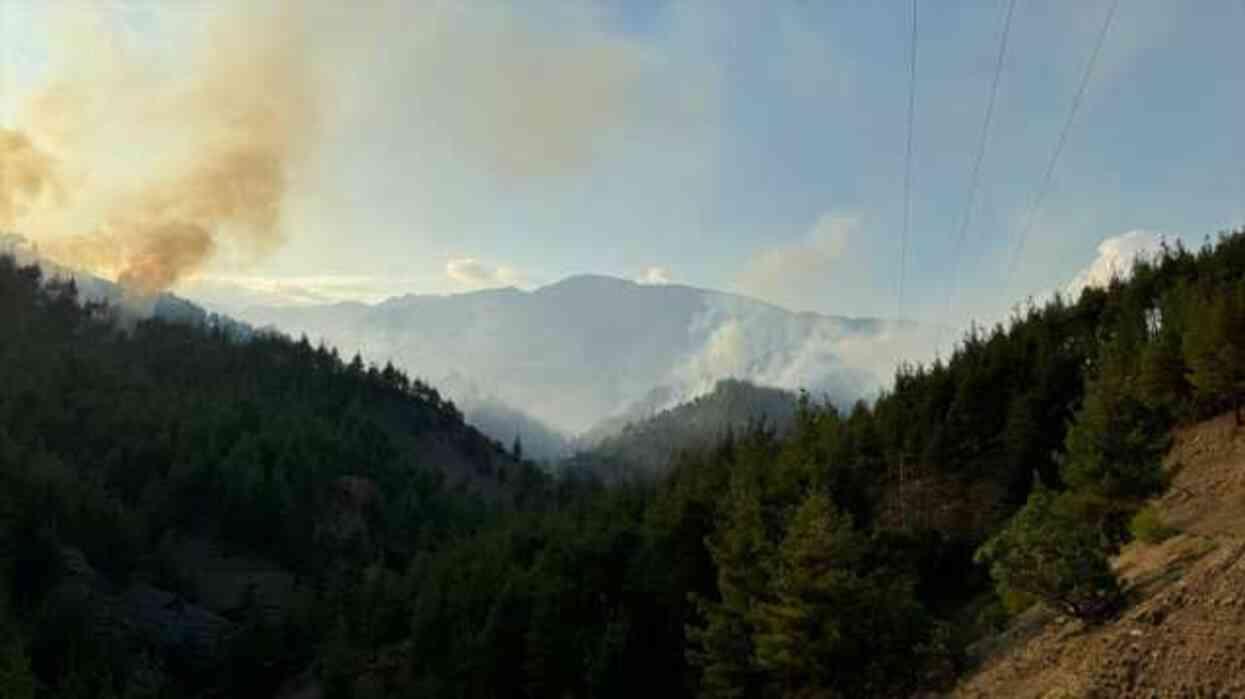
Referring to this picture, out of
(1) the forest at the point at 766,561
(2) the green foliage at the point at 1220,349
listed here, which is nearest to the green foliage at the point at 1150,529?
(1) the forest at the point at 766,561

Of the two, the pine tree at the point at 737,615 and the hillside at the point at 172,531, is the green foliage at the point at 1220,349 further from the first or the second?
the hillside at the point at 172,531

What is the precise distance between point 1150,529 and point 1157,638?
326 inches

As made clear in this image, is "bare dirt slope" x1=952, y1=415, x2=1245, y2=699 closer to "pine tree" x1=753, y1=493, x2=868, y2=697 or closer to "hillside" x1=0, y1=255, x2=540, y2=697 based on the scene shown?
"pine tree" x1=753, y1=493, x2=868, y2=697

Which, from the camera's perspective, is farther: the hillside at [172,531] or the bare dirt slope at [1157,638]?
the hillside at [172,531]

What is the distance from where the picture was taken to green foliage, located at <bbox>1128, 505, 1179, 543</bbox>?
2831cm

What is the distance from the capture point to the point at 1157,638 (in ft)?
68.9

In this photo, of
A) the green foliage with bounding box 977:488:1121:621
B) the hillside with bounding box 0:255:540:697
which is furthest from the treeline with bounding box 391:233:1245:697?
the hillside with bounding box 0:255:540:697

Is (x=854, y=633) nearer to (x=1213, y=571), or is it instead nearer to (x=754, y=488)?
(x=1213, y=571)

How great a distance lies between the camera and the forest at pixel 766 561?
29047mm

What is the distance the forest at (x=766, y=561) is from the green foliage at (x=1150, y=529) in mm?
180

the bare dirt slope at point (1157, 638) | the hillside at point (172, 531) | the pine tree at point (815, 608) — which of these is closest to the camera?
the bare dirt slope at point (1157, 638)

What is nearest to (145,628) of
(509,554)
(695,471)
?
(509,554)

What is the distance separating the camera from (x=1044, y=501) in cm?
3005

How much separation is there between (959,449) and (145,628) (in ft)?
295
